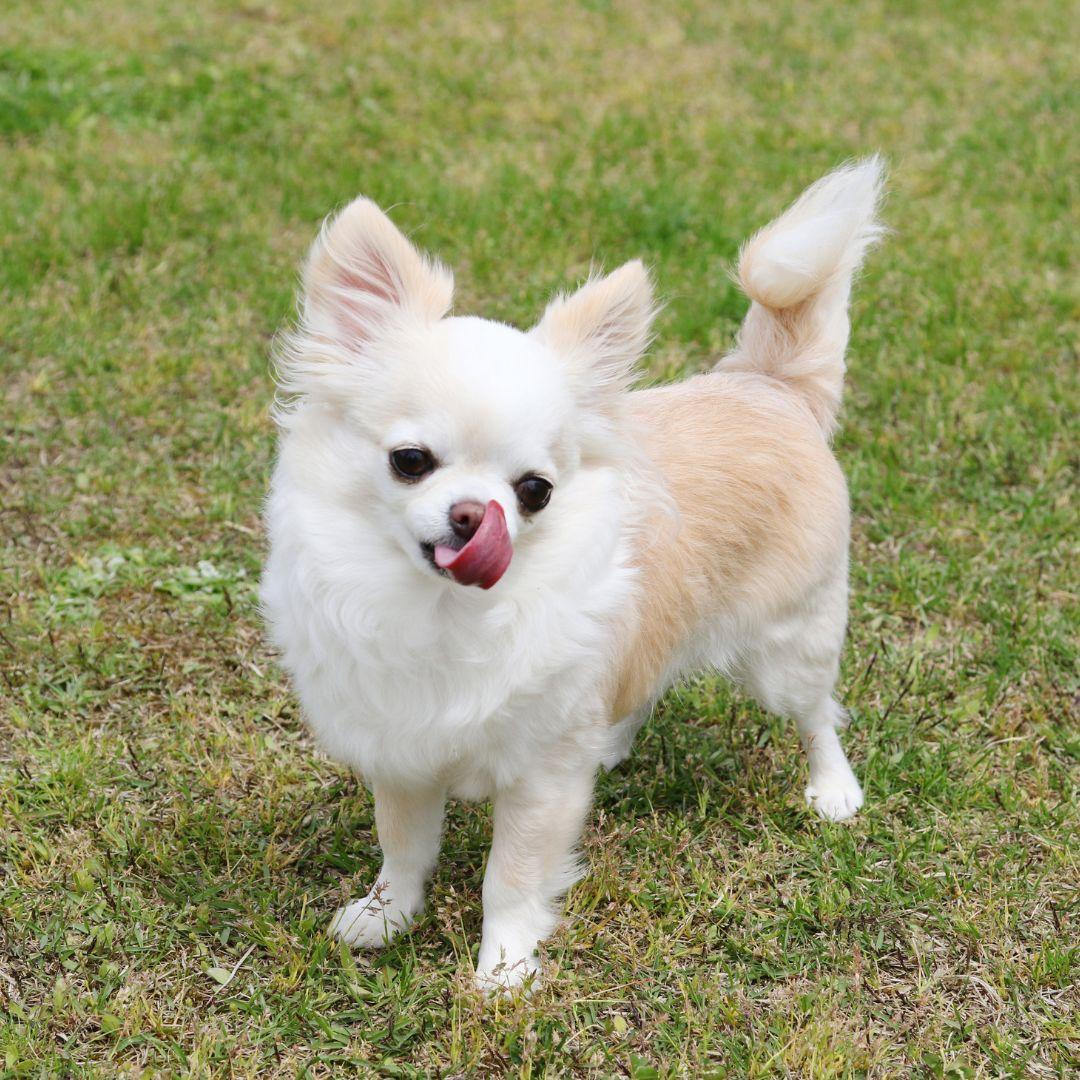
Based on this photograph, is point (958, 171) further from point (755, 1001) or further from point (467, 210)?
point (755, 1001)

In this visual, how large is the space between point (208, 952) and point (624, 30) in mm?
6094

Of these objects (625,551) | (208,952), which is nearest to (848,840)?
A: (625,551)

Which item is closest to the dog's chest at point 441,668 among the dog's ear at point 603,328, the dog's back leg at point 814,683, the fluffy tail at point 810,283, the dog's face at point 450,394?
the dog's face at point 450,394

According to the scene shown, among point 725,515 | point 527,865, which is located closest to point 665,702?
point 725,515

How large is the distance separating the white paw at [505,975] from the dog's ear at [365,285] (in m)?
1.22

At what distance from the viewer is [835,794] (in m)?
2.96

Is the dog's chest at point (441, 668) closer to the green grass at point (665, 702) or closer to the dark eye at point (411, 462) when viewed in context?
the dark eye at point (411, 462)

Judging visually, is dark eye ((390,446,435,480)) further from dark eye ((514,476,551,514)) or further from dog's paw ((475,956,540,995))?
dog's paw ((475,956,540,995))

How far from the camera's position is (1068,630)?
348 centimetres

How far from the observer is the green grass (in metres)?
2.44

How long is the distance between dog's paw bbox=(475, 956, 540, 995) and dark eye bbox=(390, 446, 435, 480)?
1.01m

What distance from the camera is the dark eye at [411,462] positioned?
2014 mm

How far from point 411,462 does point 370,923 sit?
42.2 inches

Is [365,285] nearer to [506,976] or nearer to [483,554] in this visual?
[483,554]
